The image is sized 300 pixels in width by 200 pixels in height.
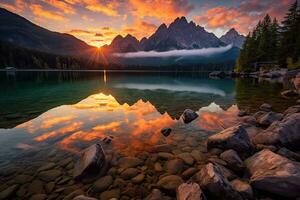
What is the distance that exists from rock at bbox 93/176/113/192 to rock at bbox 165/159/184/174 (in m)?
2.08

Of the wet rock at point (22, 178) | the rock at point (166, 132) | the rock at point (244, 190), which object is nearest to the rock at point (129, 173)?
the wet rock at point (22, 178)

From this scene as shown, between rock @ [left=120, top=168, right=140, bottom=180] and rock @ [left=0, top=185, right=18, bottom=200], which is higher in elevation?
rock @ [left=120, top=168, right=140, bottom=180]

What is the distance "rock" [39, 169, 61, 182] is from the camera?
6055 millimetres

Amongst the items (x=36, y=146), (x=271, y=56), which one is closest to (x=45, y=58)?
(x=271, y=56)

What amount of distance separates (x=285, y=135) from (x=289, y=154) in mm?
1158

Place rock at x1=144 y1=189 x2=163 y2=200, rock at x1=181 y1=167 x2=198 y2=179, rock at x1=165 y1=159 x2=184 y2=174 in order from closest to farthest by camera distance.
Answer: rock at x1=144 y1=189 x2=163 y2=200 < rock at x1=181 y1=167 x2=198 y2=179 < rock at x1=165 y1=159 x2=184 y2=174

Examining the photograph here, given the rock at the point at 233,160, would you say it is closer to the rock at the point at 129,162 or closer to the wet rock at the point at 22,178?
the rock at the point at 129,162

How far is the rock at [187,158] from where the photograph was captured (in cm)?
710

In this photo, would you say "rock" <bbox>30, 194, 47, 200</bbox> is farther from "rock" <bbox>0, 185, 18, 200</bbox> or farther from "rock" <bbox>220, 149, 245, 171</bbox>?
"rock" <bbox>220, 149, 245, 171</bbox>

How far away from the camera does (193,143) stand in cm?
890

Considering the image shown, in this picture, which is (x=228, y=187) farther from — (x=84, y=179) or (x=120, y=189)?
(x=84, y=179)

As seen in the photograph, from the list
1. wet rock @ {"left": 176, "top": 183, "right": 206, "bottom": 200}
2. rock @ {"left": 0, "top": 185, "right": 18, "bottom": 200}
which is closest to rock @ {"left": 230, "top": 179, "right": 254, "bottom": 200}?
wet rock @ {"left": 176, "top": 183, "right": 206, "bottom": 200}

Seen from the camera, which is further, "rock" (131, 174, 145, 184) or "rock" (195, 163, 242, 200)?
"rock" (131, 174, 145, 184)

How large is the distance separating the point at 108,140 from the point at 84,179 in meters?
3.23
